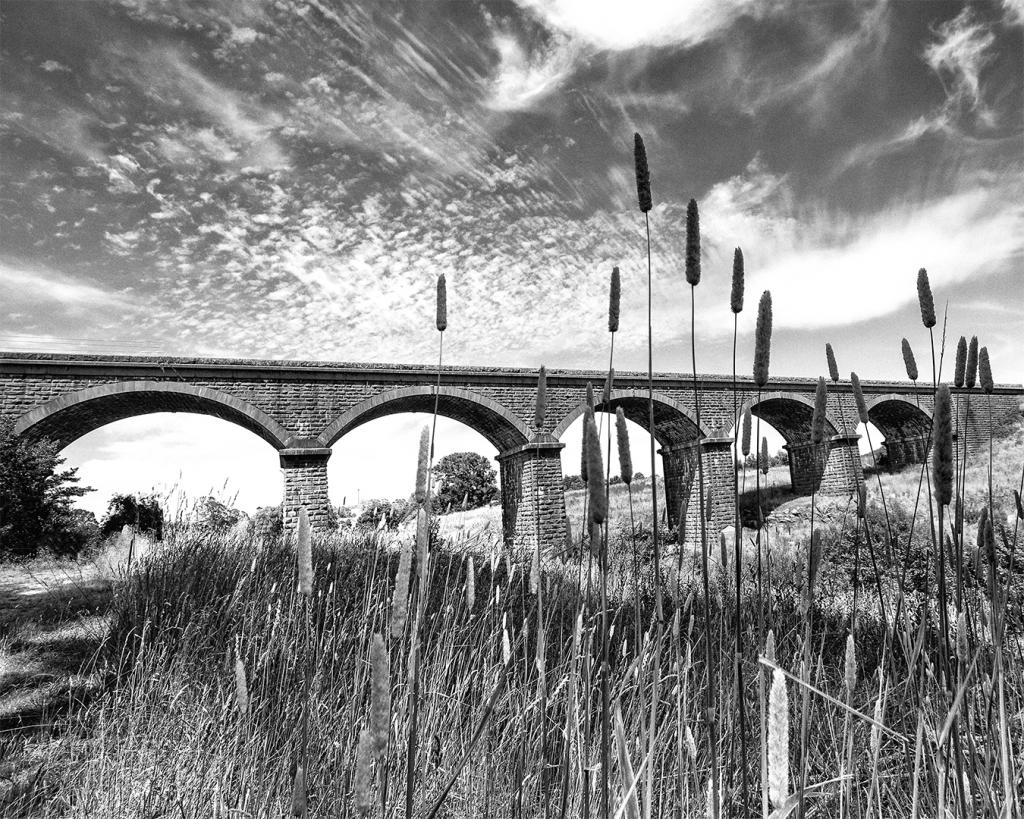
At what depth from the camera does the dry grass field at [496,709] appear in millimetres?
1258

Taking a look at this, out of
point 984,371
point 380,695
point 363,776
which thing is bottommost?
point 363,776

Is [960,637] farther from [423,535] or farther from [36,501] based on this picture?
[36,501]

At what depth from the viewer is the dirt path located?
10.1ft

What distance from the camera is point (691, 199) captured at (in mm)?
1464

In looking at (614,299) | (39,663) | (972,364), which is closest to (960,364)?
(972,364)

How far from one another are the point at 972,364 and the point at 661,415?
69.6 ft

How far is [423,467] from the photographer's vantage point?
1.12 metres

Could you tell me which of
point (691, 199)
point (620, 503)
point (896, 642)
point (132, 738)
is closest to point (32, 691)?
point (132, 738)

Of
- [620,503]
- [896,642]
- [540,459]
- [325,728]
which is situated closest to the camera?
[325,728]

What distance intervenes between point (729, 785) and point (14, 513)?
50.9ft

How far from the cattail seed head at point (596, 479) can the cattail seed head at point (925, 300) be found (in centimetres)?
126

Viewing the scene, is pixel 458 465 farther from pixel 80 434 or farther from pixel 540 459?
pixel 80 434

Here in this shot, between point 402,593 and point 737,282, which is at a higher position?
point 737,282

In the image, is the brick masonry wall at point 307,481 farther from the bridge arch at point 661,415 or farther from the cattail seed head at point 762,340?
the cattail seed head at point 762,340
